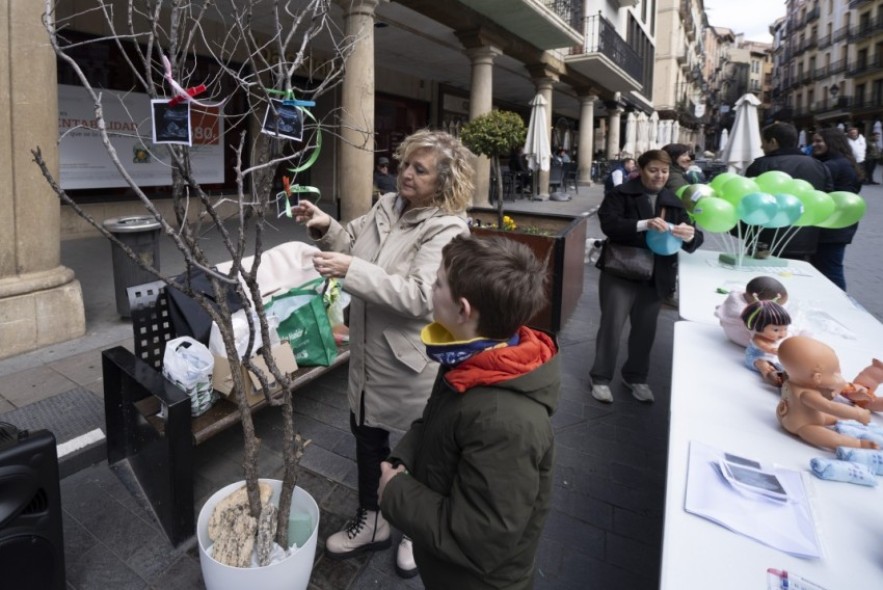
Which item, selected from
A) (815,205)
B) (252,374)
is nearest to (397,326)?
(252,374)

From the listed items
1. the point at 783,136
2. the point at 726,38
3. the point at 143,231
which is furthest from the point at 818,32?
the point at 143,231

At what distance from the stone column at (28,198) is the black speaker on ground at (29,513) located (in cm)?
283

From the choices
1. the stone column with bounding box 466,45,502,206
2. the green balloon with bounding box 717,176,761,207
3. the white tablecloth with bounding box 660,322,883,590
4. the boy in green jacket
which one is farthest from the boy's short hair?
the stone column with bounding box 466,45,502,206

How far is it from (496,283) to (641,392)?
3125mm

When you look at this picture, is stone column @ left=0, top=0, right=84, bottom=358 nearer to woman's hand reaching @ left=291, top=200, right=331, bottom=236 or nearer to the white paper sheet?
woman's hand reaching @ left=291, top=200, right=331, bottom=236

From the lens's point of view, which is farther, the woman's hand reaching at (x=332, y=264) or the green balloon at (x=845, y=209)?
the green balloon at (x=845, y=209)

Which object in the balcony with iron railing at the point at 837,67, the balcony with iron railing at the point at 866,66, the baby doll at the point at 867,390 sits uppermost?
the balcony with iron railing at the point at 837,67

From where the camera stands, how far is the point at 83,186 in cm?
827

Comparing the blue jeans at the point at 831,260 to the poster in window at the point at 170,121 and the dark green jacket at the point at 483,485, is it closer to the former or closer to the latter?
the dark green jacket at the point at 483,485

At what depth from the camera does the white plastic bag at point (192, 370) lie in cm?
253

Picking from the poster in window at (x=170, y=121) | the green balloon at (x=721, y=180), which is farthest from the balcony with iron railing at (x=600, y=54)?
the poster in window at (x=170, y=121)

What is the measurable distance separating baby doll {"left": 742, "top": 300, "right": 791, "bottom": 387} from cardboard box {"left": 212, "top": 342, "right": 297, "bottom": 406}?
2.21m

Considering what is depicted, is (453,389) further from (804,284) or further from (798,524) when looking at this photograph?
(804,284)

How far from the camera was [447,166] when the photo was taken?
2.05 m
